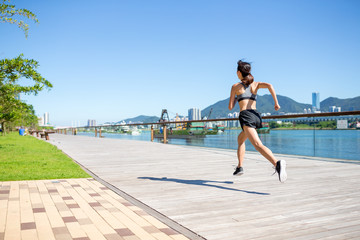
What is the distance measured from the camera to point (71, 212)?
2406mm

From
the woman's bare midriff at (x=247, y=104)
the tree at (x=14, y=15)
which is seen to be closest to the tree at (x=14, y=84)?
the tree at (x=14, y=15)

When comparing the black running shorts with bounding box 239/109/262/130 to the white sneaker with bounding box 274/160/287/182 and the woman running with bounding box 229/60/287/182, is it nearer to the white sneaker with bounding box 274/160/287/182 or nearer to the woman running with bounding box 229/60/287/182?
the woman running with bounding box 229/60/287/182

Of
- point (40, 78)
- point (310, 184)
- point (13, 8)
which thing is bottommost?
point (310, 184)

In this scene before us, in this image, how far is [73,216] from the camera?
229 centimetres

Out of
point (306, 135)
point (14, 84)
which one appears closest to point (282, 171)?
point (306, 135)

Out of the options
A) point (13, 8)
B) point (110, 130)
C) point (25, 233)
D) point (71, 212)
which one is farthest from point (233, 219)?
point (110, 130)

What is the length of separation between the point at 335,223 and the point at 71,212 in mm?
1929

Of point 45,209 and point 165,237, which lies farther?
point 45,209

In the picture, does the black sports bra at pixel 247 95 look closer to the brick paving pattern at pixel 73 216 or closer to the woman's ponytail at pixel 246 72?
the woman's ponytail at pixel 246 72

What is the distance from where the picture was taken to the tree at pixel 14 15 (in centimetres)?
688

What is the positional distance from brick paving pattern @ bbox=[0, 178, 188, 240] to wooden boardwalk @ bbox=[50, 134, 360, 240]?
24 centimetres

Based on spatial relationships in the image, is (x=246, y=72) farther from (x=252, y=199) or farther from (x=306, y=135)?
(x=306, y=135)

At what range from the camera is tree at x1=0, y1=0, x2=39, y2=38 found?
6.88 metres

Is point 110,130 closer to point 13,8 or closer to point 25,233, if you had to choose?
point 13,8
